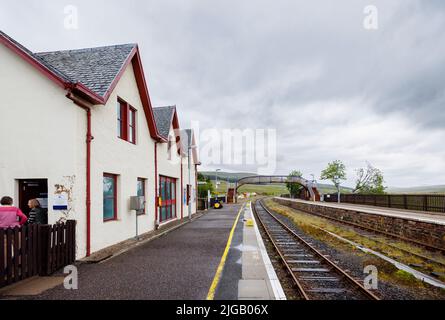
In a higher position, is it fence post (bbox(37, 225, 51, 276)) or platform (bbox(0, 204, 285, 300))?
fence post (bbox(37, 225, 51, 276))

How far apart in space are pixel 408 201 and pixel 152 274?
24681 millimetres

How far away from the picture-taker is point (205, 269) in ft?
23.9

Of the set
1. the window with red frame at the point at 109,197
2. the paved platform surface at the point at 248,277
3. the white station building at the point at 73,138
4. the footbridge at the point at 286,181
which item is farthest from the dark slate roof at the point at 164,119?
the footbridge at the point at 286,181

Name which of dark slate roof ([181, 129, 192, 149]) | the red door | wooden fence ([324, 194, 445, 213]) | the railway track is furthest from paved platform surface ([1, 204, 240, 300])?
wooden fence ([324, 194, 445, 213])

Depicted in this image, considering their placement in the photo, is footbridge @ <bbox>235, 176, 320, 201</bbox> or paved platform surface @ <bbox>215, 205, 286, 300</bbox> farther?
footbridge @ <bbox>235, 176, 320, 201</bbox>

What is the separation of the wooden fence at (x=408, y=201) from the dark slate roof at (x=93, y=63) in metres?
22.0

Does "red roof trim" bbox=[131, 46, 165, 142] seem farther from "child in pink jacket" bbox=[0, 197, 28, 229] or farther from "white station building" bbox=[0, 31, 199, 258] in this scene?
"child in pink jacket" bbox=[0, 197, 28, 229]

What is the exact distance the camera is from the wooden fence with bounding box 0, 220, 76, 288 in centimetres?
595

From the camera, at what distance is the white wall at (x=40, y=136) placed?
8.29 metres

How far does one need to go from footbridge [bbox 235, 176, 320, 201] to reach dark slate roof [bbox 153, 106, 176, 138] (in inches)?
A: 1555
